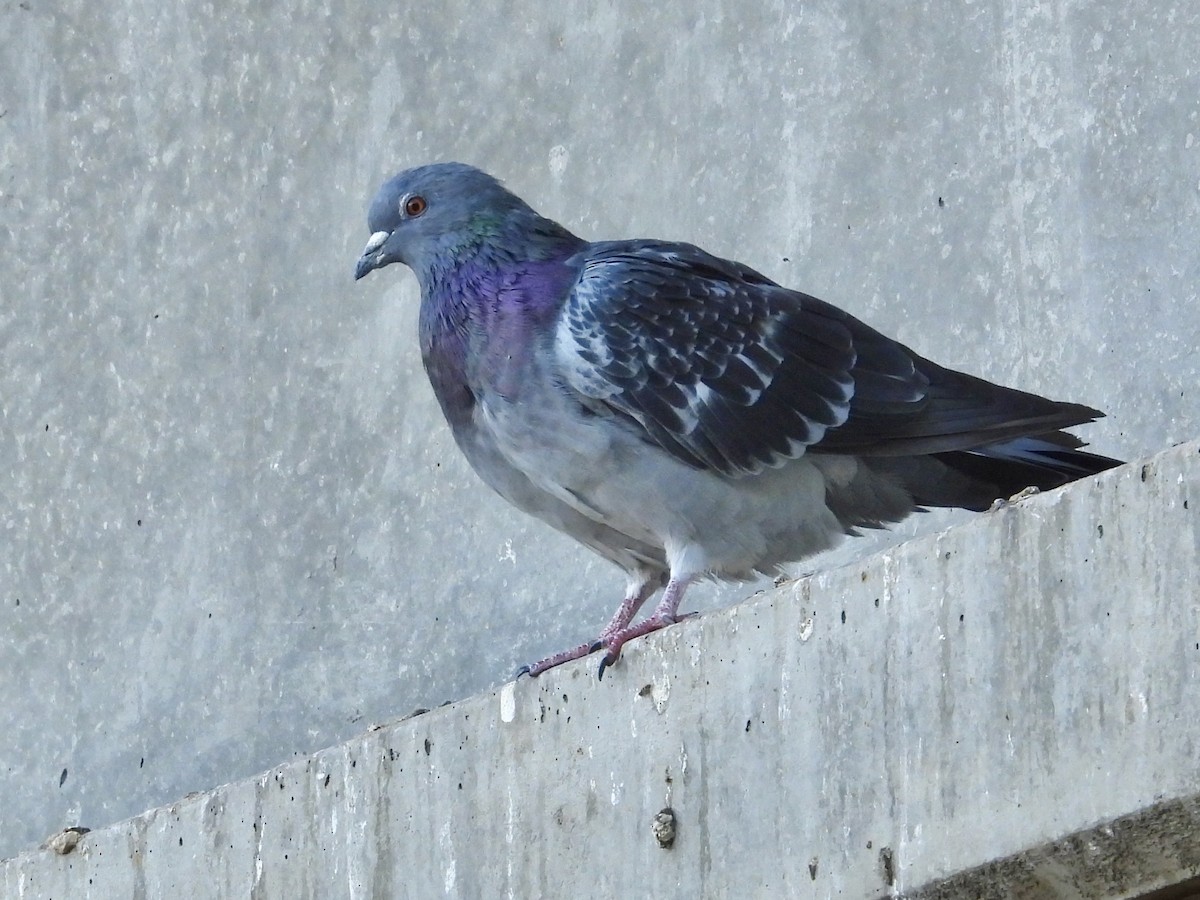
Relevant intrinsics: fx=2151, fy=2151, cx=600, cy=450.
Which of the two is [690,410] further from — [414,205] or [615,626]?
[414,205]

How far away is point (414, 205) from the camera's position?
4.97 meters

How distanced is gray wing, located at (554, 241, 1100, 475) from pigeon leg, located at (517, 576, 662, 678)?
44 cm

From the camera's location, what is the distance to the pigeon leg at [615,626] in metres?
4.20

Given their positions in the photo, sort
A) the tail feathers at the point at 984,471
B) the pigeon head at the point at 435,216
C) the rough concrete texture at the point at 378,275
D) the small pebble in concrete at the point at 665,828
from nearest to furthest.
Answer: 1. the small pebble in concrete at the point at 665,828
2. the tail feathers at the point at 984,471
3. the pigeon head at the point at 435,216
4. the rough concrete texture at the point at 378,275

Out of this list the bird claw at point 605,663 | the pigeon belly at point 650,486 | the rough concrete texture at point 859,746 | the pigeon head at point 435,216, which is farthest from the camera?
the pigeon head at point 435,216

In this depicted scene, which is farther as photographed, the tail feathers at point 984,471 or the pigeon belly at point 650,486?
the tail feathers at point 984,471

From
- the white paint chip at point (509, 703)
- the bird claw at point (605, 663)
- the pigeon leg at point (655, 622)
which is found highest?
the pigeon leg at point (655, 622)

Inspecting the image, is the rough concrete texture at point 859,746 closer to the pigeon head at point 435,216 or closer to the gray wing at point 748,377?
the gray wing at point 748,377

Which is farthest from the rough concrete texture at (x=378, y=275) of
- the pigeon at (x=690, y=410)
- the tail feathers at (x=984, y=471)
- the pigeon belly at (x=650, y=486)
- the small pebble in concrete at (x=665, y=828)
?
the small pebble in concrete at (x=665, y=828)

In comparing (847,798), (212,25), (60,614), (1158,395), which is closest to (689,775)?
(847,798)

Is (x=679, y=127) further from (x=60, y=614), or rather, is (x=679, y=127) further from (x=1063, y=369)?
(x=60, y=614)

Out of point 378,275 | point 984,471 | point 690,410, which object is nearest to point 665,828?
point 690,410

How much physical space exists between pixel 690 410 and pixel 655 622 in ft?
1.52

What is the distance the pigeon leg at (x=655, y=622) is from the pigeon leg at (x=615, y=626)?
0.02 m
